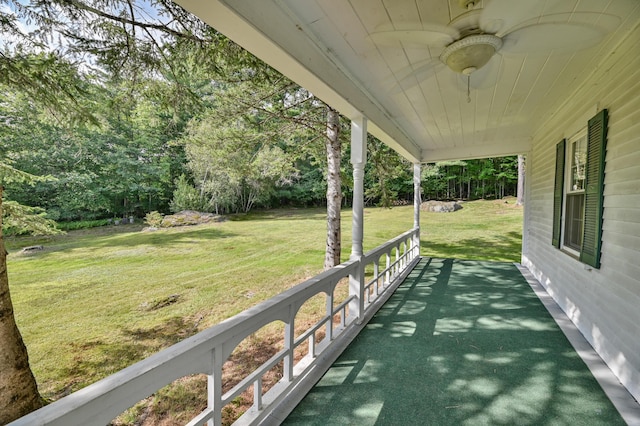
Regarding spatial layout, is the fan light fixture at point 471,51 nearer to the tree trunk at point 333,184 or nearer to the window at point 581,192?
the window at point 581,192

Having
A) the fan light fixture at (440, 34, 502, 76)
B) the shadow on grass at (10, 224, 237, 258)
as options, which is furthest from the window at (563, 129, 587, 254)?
the shadow on grass at (10, 224, 237, 258)

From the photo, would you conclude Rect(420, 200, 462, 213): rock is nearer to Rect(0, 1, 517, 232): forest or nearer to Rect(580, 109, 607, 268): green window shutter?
Rect(0, 1, 517, 232): forest

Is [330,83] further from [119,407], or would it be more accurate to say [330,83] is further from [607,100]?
[607,100]

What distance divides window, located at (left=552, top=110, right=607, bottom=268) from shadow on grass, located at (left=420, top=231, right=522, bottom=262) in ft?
13.8

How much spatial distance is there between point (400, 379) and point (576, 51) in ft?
9.27

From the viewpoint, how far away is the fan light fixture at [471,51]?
1.81 meters

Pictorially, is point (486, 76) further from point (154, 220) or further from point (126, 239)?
point (154, 220)

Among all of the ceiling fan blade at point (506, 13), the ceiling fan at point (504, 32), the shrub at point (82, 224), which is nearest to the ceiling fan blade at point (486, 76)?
the ceiling fan at point (504, 32)

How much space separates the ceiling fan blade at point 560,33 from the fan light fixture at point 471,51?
127 mm

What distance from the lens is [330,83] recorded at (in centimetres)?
221

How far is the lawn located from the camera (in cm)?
386

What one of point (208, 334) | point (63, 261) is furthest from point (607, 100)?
point (63, 261)

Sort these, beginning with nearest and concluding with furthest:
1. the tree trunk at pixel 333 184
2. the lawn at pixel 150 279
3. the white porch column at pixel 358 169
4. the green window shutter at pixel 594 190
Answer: the green window shutter at pixel 594 190
the white porch column at pixel 358 169
the lawn at pixel 150 279
the tree trunk at pixel 333 184

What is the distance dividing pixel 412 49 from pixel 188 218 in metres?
16.2
